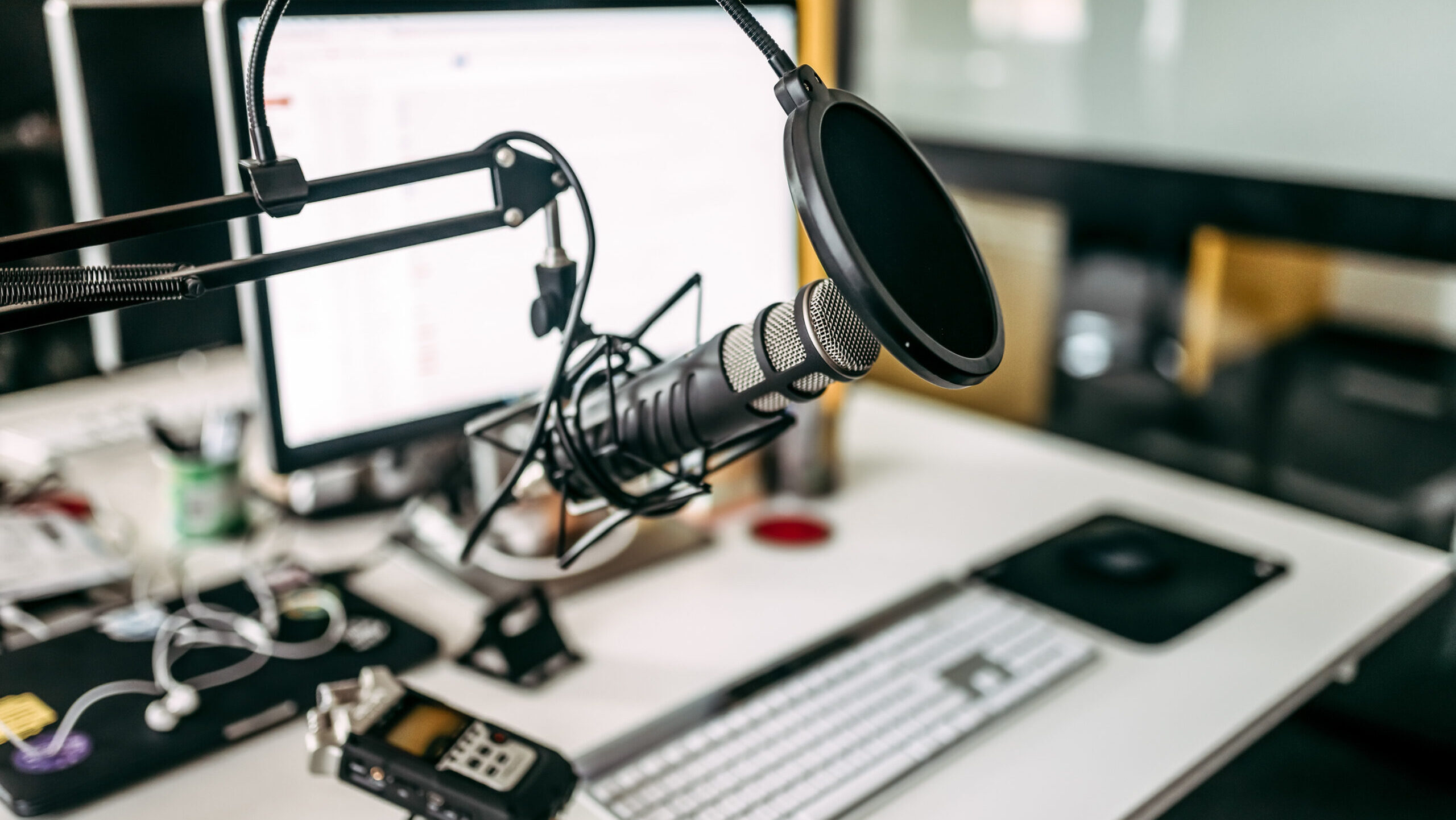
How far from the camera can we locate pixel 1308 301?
241cm

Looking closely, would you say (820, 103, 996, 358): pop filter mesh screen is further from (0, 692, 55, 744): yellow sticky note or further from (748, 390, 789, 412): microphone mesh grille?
(0, 692, 55, 744): yellow sticky note

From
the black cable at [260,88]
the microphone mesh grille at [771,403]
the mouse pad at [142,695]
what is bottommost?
the mouse pad at [142,695]

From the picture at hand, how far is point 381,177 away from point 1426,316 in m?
2.43

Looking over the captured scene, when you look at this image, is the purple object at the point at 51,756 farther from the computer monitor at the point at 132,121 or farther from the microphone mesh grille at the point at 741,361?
the microphone mesh grille at the point at 741,361

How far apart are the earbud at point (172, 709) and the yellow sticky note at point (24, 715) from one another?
0.06 meters

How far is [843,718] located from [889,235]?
0.41 meters

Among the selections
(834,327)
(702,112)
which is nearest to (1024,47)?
(702,112)

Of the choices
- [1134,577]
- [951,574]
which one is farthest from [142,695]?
[1134,577]

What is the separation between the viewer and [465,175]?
2.87ft

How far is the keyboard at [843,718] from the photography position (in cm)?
70

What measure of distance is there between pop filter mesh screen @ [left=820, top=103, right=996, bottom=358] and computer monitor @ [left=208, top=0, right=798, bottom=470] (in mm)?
208

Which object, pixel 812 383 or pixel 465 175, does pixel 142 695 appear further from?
pixel 812 383

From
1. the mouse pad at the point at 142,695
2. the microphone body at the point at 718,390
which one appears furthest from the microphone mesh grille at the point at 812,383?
the mouse pad at the point at 142,695

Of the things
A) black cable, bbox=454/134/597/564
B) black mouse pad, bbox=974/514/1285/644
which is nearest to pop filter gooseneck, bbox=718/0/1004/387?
black cable, bbox=454/134/597/564
